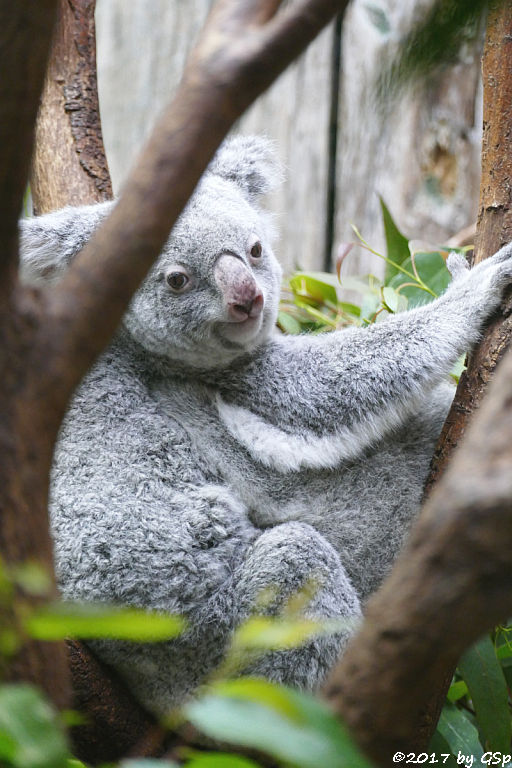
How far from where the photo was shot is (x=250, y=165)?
275 cm

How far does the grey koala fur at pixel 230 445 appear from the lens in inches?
80.9

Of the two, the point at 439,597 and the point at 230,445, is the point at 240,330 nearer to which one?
the point at 230,445

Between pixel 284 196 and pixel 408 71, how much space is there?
3.93 metres

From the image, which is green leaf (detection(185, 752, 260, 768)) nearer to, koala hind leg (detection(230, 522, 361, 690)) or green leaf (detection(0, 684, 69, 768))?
green leaf (detection(0, 684, 69, 768))

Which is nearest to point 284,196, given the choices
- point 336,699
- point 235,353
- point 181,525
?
point 235,353

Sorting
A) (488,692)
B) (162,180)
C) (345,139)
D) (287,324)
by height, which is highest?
(345,139)

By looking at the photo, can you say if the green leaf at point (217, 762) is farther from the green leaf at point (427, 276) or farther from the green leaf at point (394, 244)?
the green leaf at point (394, 244)

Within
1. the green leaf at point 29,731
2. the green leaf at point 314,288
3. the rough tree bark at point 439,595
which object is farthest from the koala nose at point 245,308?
the green leaf at point 29,731

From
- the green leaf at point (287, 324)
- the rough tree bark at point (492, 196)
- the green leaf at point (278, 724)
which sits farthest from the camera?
the green leaf at point (287, 324)

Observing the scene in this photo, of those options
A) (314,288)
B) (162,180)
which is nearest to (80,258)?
(162,180)

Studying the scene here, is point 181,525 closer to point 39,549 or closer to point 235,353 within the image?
point 235,353

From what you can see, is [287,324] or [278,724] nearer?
[278,724]

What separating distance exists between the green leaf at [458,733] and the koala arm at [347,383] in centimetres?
78

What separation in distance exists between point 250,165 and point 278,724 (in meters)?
2.34
